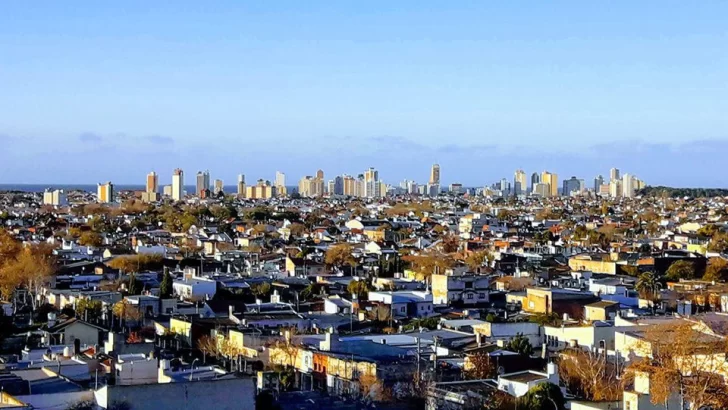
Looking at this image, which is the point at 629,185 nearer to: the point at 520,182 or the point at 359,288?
the point at 520,182

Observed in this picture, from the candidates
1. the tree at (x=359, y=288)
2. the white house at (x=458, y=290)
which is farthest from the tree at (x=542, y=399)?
the white house at (x=458, y=290)

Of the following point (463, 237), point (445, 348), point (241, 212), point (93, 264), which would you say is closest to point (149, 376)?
point (445, 348)

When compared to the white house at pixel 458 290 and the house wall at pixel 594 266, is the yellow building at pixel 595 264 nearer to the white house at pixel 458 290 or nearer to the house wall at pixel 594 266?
the house wall at pixel 594 266

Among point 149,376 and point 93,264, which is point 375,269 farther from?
point 149,376

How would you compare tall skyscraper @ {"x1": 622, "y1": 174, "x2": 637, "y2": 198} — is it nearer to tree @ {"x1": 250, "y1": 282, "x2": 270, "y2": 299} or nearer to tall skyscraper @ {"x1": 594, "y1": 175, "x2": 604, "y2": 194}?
tall skyscraper @ {"x1": 594, "y1": 175, "x2": 604, "y2": 194}

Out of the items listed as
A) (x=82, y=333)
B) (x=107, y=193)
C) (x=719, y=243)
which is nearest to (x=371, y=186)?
(x=107, y=193)

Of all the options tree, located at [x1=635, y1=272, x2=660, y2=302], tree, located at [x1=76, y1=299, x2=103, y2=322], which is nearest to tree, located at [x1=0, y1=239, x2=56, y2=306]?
tree, located at [x1=76, y1=299, x2=103, y2=322]
